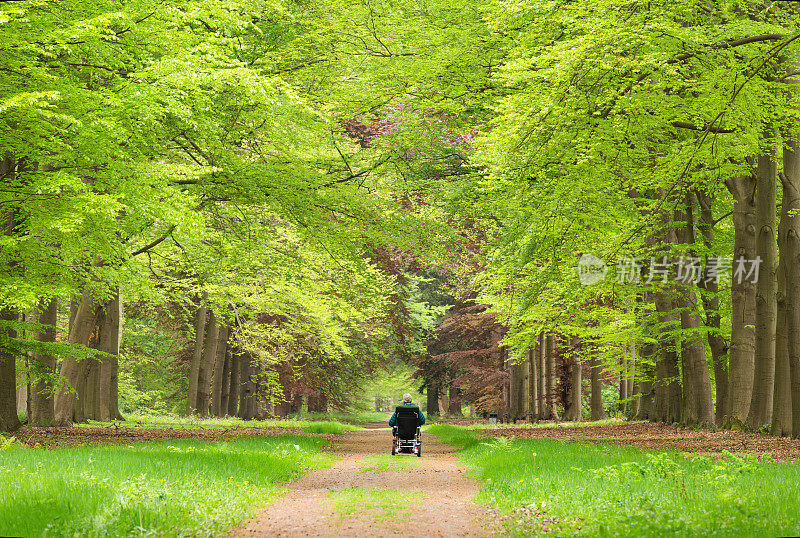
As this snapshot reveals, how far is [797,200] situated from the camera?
504 inches

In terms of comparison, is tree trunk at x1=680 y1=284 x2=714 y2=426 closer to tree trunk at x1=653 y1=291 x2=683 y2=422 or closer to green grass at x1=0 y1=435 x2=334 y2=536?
tree trunk at x1=653 y1=291 x2=683 y2=422

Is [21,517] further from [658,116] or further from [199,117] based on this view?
[658,116]

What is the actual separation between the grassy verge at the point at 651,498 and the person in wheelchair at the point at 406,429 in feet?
18.0

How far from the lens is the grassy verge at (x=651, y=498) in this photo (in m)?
5.55

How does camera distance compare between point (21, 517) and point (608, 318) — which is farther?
point (608, 318)

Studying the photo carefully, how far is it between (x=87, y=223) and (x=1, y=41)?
300cm

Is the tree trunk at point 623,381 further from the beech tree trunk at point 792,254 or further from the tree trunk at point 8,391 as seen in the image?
the tree trunk at point 8,391

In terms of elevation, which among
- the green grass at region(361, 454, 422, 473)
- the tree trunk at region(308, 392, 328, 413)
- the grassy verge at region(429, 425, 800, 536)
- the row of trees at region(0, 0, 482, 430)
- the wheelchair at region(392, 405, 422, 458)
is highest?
the row of trees at region(0, 0, 482, 430)

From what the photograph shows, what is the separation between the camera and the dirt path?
6559 mm

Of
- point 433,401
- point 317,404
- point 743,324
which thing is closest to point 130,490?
point 743,324

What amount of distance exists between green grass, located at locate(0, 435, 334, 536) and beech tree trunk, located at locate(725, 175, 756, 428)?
9503 mm

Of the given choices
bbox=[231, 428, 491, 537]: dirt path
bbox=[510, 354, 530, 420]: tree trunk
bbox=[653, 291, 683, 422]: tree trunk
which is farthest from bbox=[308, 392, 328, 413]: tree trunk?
bbox=[231, 428, 491, 537]: dirt path

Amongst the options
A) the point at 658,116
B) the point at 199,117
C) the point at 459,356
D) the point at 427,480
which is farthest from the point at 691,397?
the point at 459,356

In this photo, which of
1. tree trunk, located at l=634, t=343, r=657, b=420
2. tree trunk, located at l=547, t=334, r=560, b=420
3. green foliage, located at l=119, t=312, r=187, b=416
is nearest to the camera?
tree trunk, located at l=634, t=343, r=657, b=420
